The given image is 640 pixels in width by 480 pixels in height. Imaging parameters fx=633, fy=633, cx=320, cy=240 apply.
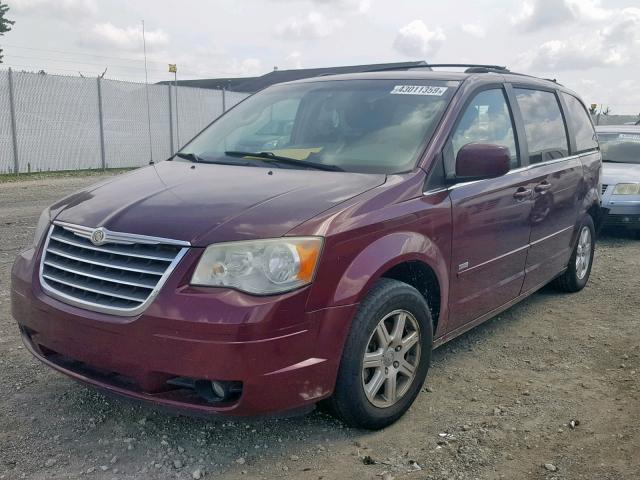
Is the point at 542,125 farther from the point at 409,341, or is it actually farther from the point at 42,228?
the point at 42,228

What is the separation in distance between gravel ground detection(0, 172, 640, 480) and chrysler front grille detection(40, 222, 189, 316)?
665 mm

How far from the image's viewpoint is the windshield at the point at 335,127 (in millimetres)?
3555

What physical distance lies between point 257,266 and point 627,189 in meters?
7.31

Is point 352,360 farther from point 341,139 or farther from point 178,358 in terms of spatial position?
point 341,139

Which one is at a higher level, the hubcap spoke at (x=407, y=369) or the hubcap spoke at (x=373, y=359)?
the hubcap spoke at (x=373, y=359)

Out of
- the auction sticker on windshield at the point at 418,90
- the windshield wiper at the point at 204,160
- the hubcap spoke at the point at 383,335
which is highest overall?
the auction sticker on windshield at the point at 418,90

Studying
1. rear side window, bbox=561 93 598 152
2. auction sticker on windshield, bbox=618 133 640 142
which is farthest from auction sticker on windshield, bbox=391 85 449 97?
auction sticker on windshield, bbox=618 133 640 142

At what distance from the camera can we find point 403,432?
3.14m

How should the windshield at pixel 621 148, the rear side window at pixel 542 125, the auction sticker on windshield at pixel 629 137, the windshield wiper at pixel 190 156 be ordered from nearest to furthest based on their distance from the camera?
the windshield wiper at pixel 190 156
the rear side window at pixel 542 125
the windshield at pixel 621 148
the auction sticker on windshield at pixel 629 137

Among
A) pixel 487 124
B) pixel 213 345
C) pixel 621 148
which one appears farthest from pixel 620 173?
pixel 213 345

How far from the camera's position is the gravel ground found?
2801mm

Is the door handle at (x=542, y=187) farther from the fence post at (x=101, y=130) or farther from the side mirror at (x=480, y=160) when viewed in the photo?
the fence post at (x=101, y=130)

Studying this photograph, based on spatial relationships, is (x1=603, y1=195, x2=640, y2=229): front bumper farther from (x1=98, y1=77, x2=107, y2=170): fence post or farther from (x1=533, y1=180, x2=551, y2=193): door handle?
(x1=98, y1=77, x2=107, y2=170): fence post

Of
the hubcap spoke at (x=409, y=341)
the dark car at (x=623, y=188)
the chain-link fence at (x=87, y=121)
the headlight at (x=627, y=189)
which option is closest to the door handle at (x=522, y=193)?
the hubcap spoke at (x=409, y=341)
